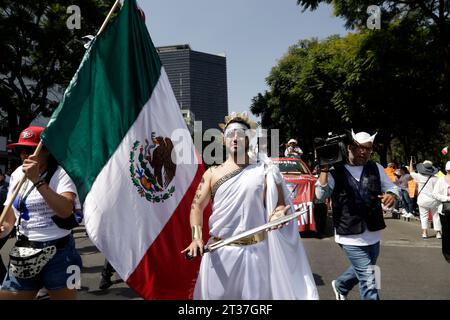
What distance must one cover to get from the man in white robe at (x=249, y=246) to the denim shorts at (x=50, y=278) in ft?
3.01

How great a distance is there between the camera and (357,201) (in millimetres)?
4129

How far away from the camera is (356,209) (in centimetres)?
411

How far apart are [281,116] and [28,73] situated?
1883 centimetres

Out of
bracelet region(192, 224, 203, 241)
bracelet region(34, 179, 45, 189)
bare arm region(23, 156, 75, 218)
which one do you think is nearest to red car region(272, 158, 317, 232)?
bracelet region(192, 224, 203, 241)

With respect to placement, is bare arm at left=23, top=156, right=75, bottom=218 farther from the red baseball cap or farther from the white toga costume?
the white toga costume

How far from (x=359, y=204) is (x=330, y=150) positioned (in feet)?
1.96

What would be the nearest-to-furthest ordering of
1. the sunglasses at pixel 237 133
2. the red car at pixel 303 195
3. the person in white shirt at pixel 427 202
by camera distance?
the sunglasses at pixel 237 133 < the red car at pixel 303 195 < the person in white shirt at pixel 427 202

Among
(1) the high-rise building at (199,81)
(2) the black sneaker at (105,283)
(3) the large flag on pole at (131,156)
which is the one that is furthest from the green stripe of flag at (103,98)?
(1) the high-rise building at (199,81)

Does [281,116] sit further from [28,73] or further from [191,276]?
[191,276]

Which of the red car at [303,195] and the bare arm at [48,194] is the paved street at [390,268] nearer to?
the red car at [303,195]

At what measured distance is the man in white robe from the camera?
10.7 feet

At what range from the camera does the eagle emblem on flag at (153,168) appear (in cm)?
367

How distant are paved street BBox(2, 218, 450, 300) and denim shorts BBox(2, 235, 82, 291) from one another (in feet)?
7.95
